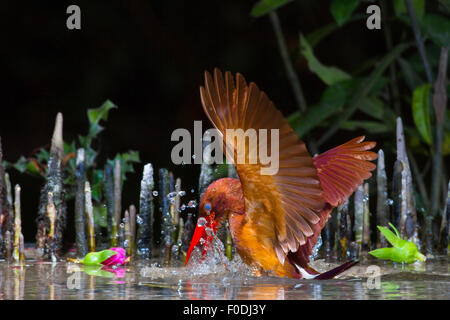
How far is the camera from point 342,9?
382cm

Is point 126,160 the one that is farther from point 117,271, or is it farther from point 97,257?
point 117,271

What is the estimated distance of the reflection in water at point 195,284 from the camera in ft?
6.28

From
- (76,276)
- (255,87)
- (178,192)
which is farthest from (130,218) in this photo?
(255,87)

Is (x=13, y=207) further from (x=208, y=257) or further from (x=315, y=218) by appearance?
(x=315, y=218)

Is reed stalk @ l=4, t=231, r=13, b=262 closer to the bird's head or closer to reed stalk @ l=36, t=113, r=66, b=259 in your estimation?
reed stalk @ l=36, t=113, r=66, b=259

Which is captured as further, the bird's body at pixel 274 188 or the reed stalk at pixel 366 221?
the reed stalk at pixel 366 221

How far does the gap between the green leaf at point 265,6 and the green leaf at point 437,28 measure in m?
0.75

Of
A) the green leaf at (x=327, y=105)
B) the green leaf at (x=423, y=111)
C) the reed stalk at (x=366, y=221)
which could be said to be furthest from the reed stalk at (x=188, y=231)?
the green leaf at (x=423, y=111)

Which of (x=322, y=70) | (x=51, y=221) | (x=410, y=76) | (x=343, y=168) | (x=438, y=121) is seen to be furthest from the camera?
(x=410, y=76)

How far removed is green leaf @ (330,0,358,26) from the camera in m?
3.79

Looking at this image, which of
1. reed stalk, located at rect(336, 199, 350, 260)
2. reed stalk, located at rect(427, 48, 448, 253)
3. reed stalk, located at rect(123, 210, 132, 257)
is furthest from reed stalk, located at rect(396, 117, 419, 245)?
reed stalk, located at rect(123, 210, 132, 257)

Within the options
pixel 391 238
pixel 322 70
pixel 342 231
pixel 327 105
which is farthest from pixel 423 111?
pixel 391 238

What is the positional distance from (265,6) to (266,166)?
2.05m

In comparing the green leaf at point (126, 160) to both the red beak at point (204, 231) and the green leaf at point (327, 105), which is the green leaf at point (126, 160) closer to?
the green leaf at point (327, 105)
